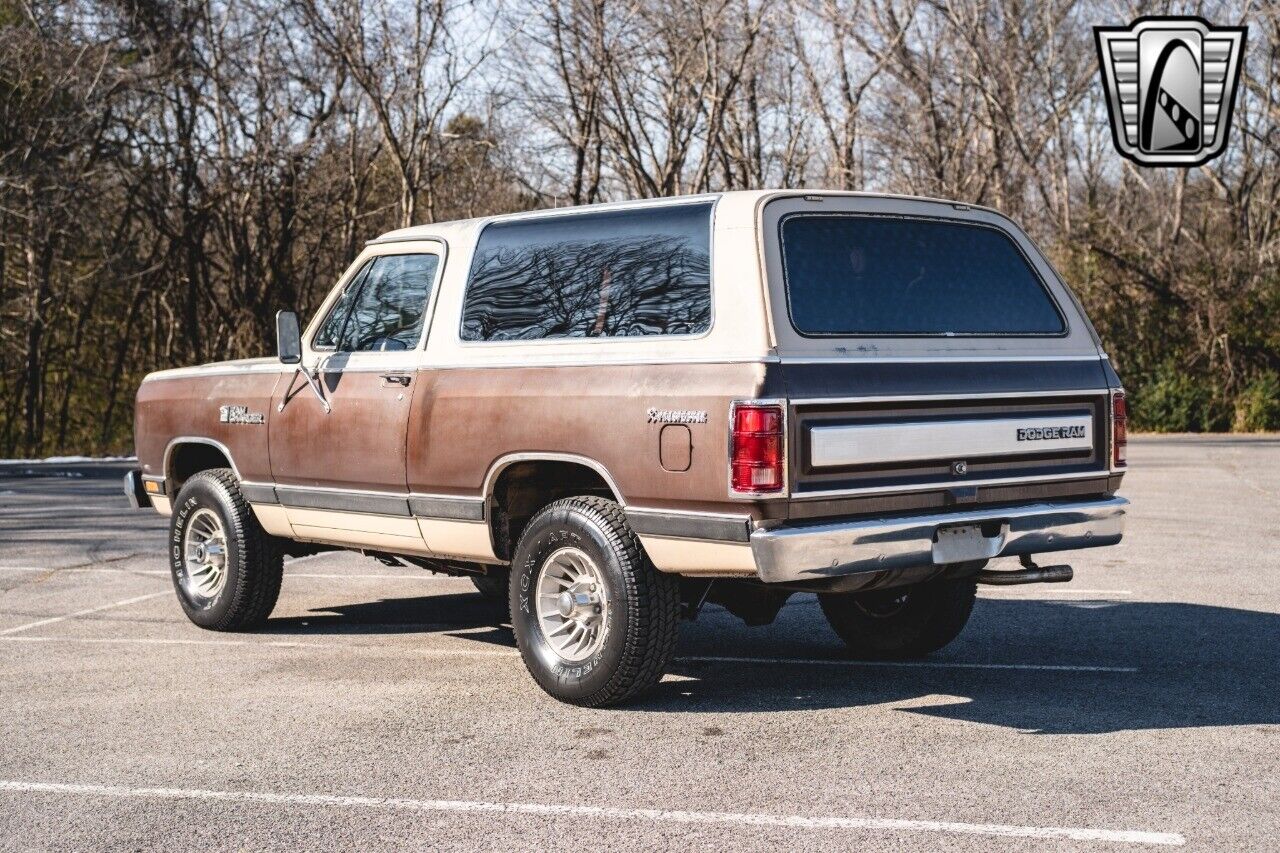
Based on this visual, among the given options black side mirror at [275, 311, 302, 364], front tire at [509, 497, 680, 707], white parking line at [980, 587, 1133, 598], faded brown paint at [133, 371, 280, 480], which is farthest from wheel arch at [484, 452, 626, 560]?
white parking line at [980, 587, 1133, 598]

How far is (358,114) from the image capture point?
87.4 feet

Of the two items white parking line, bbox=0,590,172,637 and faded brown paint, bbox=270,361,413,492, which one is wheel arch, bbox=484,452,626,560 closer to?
faded brown paint, bbox=270,361,413,492

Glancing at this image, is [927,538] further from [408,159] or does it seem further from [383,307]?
[408,159]

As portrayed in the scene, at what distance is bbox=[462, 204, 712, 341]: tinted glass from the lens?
6531 mm

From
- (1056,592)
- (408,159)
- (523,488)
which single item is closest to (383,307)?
(523,488)

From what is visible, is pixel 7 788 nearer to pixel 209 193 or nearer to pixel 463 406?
pixel 463 406

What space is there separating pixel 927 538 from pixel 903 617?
1.59 metres

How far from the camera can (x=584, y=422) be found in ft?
21.5

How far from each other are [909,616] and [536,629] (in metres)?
1.96

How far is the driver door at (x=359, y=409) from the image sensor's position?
25.0 feet

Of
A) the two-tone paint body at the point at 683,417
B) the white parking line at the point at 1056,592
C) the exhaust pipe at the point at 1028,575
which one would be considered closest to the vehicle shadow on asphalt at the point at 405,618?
the two-tone paint body at the point at 683,417

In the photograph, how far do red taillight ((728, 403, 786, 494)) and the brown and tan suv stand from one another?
0.04 feet

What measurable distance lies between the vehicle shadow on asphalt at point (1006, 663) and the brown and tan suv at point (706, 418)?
367 millimetres

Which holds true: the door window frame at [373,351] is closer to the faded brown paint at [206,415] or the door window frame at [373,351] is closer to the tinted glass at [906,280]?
the faded brown paint at [206,415]
